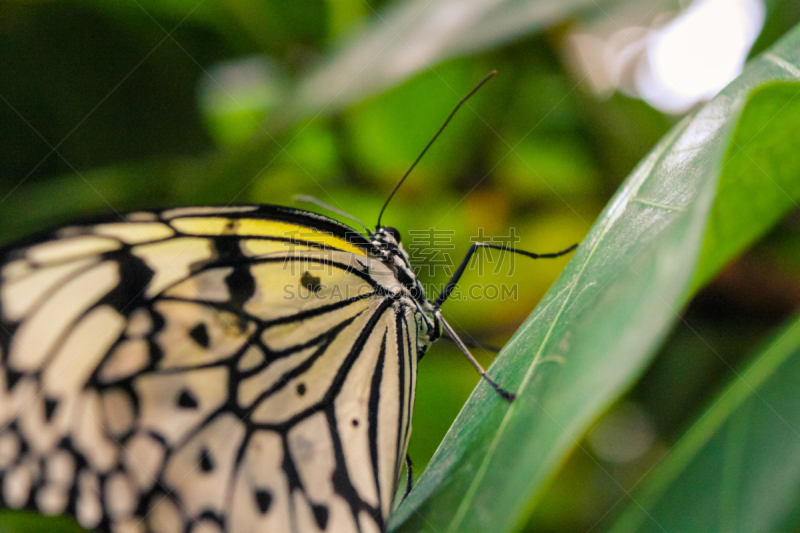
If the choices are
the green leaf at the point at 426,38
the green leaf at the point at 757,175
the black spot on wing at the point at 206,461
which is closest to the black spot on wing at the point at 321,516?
the black spot on wing at the point at 206,461

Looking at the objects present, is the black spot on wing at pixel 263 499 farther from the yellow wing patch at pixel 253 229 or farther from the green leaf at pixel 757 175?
the green leaf at pixel 757 175

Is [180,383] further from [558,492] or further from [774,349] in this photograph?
[558,492]

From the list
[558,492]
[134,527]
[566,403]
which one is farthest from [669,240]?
[558,492]

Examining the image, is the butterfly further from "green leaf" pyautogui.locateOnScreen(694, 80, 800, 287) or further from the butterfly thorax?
"green leaf" pyautogui.locateOnScreen(694, 80, 800, 287)

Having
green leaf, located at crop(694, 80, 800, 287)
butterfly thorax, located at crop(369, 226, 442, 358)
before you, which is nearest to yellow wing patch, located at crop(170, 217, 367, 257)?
butterfly thorax, located at crop(369, 226, 442, 358)

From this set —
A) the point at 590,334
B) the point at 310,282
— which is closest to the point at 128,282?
the point at 310,282

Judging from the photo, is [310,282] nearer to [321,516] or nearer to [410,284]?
[410,284]
